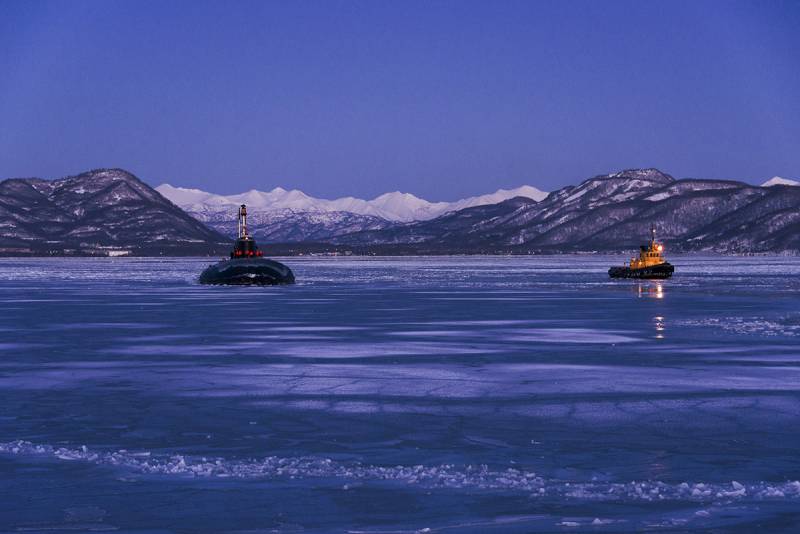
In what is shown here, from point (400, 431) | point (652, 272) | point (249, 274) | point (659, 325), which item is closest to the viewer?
point (400, 431)

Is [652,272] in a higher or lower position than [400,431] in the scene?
higher

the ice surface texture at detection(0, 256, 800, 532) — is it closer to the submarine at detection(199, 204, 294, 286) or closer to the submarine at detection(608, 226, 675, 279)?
the submarine at detection(199, 204, 294, 286)

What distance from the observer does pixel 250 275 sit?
117125 millimetres

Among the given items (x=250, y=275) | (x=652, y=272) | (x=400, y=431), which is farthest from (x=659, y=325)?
(x=652, y=272)

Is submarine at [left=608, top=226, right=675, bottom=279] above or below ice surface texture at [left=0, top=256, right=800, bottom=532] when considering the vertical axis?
above

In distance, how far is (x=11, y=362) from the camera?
31594mm

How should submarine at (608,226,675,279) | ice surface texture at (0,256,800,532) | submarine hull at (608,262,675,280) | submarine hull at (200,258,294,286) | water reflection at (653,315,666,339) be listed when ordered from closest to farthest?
ice surface texture at (0,256,800,532) → water reflection at (653,315,666,339) → submarine hull at (200,258,294,286) → submarine hull at (608,262,675,280) → submarine at (608,226,675,279)

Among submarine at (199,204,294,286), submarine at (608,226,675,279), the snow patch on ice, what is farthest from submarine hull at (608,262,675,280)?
the snow patch on ice

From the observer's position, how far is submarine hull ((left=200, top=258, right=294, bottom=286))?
115688 mm

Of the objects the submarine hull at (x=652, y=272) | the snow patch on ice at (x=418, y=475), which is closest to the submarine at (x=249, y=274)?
the submarine hull at (x=652, y=272)

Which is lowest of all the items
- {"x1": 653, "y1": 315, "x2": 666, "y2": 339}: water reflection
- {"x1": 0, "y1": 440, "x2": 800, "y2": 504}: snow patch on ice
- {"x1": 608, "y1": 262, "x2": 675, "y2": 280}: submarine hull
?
{"x1": 653, "y1": 315, "x2": 666, "y2": 339}: water reflection

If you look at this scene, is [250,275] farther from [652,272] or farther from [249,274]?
[652,272]

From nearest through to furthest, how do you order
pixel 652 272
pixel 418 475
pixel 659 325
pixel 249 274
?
pixel 418 475 → pixel 659 325 → pixel 249 274 → pixel 652 272

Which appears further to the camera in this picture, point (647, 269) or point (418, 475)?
point (647, 269)
